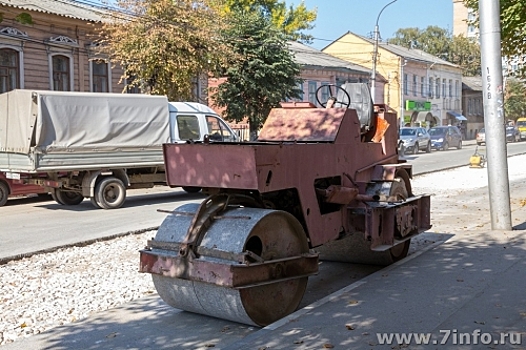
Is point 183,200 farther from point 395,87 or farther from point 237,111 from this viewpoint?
point 395,87

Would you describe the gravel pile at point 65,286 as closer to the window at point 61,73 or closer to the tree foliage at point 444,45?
the window at point 61,73

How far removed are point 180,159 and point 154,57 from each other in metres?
16.8

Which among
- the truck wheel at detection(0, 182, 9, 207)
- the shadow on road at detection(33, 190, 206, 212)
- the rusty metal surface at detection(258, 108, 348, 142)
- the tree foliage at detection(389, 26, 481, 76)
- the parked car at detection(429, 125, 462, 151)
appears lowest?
the shadow on road at detection(33, 190, 206, 212)

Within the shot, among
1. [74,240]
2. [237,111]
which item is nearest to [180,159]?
[74,240]

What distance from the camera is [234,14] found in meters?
29.8

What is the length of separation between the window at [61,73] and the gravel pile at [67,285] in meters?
16.5

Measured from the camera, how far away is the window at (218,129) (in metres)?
18.0

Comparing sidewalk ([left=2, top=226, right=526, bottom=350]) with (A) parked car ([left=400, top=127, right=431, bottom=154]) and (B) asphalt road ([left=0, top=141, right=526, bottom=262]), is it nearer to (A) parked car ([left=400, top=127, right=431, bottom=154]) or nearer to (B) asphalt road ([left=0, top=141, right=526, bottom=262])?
(B) asphalt road ([left=0, top=141, right=526, bottom=262])

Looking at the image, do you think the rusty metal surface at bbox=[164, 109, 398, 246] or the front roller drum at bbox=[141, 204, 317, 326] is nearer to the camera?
the front roller drum at bbox=[141, 204, 317, 326]

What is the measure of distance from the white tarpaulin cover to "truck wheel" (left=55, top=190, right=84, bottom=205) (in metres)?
1.41

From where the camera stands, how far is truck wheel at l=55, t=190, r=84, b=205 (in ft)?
53.7

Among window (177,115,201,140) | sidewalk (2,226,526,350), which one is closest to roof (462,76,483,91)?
window (177,115,201,140)

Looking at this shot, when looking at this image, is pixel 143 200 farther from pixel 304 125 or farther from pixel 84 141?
pixel 304 125

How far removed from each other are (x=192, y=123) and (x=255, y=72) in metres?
10.8
